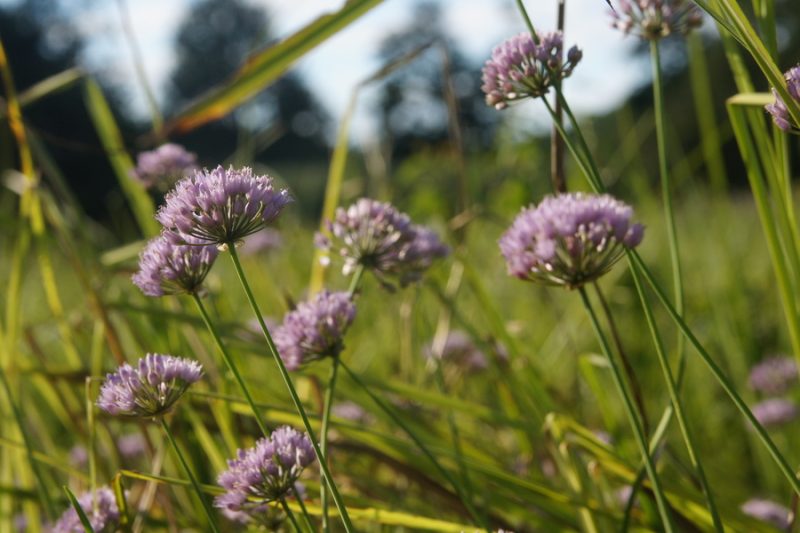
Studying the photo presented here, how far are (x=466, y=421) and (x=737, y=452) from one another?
657mm

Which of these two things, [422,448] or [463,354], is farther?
[463,354]

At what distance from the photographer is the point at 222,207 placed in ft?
2.03

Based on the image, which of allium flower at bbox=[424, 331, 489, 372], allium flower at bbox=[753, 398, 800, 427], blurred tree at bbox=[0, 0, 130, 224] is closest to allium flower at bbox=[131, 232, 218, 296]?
allium flower at bbox=[424, 331, 489, 372]

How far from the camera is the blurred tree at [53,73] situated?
21.5 metres

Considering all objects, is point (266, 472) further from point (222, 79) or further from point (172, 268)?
point (222, 79)

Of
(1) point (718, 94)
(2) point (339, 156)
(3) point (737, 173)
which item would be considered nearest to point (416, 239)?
(2) point (339, 156)

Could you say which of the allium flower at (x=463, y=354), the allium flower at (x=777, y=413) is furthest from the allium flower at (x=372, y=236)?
the allium flower at (x=777, y=413)

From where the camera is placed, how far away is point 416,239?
962 millimetres

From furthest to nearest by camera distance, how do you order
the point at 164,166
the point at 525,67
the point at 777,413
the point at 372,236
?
the point at 777,413 < the point at 164,166 < the point at 372,236 < the point at 525,67

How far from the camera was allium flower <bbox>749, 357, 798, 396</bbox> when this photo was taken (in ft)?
5.65

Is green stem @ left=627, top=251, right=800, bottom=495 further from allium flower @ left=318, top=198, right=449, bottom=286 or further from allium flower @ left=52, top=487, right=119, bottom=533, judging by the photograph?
allium flower @ left=52, top=487, right=119, bottom=533

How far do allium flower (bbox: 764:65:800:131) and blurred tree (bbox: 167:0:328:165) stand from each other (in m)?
36.9

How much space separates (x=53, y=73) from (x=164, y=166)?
28.4 m

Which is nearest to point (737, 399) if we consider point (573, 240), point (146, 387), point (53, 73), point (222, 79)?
point (573, 240)
